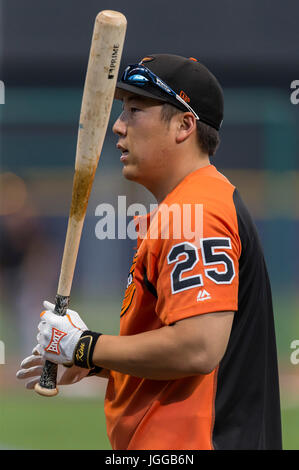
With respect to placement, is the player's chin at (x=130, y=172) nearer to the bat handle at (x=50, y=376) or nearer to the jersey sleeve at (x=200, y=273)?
the jersey sleeve at (x=200, y=273)

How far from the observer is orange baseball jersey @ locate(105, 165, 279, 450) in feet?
6.79

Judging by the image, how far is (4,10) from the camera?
11922 mm

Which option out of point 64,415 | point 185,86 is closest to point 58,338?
point 185,86

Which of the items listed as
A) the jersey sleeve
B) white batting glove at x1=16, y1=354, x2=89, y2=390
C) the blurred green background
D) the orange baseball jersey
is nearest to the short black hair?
the orange baseball jersey

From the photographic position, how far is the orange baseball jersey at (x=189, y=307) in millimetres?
2070

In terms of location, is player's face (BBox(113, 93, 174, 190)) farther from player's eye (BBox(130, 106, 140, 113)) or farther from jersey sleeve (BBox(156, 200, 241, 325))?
jersey sleeve (BBox(156, 200, 241, 325))

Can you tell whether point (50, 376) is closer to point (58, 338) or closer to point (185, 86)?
point (58, 338)

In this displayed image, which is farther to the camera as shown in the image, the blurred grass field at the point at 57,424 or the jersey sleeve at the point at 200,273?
the blurred grass field at the point at 57,424

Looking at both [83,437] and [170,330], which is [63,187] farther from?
[170,330]

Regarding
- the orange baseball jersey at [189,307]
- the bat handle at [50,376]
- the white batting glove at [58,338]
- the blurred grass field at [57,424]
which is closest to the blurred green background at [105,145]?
the blurred grass field at [57,424]

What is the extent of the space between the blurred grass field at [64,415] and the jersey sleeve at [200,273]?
3505 mm

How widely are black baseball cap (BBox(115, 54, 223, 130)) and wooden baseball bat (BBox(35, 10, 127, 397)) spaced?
11 cm

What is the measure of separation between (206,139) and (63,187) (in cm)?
1033

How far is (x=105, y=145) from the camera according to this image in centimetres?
1158
